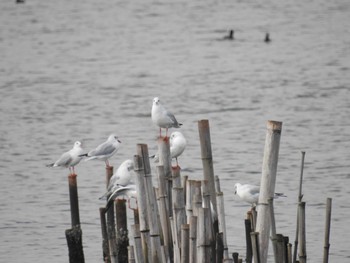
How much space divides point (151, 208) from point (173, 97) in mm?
26572

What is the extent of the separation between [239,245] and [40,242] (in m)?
3.68

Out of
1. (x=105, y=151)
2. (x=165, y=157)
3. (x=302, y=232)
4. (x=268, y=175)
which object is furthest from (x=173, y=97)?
(x=268, y=175)

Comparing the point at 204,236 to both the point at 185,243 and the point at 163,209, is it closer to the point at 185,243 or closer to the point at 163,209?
the point at 185,243

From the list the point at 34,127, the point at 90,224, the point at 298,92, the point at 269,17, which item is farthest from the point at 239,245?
the point at 269,17

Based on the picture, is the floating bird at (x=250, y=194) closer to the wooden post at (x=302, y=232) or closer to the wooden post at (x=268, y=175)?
the wooden post at (x=302, y=232)

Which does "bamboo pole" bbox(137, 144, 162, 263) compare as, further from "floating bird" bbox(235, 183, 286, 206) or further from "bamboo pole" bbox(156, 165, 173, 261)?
"floating bird" bbox(235, 183, 286, 206)

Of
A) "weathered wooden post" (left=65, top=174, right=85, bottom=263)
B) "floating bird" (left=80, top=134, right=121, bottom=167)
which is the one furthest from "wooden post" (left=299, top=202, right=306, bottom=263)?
"floating bird" (left=80, top=134, right=121, bottom=167)

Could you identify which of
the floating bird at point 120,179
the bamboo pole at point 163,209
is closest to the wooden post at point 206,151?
the bamboo pole at point 163,209

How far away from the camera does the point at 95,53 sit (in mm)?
50719

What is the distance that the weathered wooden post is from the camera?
42.0 feet

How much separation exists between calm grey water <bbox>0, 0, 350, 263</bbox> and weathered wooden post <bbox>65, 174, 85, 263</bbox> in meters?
2.81

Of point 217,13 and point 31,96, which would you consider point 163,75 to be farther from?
point 217,13

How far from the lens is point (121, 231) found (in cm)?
1207

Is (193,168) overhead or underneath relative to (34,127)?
underneath
